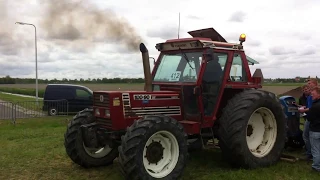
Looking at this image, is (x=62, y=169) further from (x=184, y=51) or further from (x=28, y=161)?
(x=184, y=51)

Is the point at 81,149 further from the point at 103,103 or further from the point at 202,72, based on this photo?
the point at 202,72

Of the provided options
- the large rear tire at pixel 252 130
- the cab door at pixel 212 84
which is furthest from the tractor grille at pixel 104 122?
the large rear tire at pixel 252 130

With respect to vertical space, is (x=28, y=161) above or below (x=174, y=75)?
below

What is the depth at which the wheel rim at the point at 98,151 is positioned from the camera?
23.2 ft

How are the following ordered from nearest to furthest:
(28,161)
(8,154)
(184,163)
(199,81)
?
1. (184,163)
2. (199,81)
3. (28,161)
4. (8,154)


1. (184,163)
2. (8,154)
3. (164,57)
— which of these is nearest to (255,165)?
(184,163)

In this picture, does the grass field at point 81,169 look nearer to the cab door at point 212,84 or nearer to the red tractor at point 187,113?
the red tractor at point 187,113

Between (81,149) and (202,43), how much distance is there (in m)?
2.97

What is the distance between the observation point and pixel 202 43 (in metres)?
6.68

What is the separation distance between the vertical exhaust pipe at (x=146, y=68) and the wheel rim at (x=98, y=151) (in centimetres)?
148

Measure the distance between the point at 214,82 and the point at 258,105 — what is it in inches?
36.2

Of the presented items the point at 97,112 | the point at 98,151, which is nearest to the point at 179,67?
the point at 97,112

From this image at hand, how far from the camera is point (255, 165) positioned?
6.82m

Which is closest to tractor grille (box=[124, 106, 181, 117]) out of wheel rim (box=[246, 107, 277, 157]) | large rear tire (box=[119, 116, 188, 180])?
large rear tire (box=[119, 116, 188, 180])
